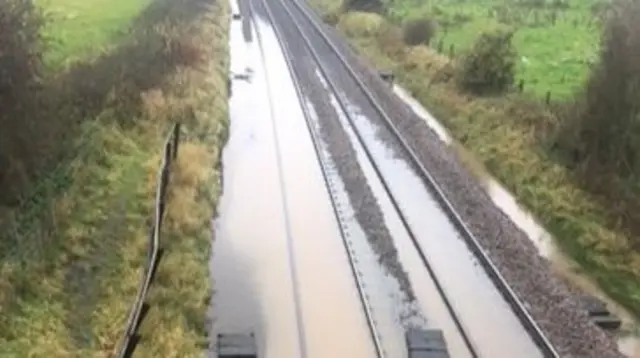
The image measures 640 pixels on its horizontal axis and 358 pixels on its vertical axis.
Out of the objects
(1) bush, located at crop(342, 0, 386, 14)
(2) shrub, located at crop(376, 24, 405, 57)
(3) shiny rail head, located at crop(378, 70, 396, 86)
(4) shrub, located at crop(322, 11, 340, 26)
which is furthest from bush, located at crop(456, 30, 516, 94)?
(1) bush, located at crop(342, 0, 386, 14)

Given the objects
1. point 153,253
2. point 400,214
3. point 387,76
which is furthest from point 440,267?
Result: point 387,76

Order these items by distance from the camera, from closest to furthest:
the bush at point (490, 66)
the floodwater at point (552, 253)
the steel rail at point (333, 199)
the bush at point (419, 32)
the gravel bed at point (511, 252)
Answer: the steel rail at point (333, 199) < the gravel bed at point (511, 252) < the floodwater at point (552, 253) < the bush at point (490, 66) < the bush at point (419, 32)

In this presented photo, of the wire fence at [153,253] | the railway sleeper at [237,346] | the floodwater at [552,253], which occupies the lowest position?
the floodwater at [552,253]

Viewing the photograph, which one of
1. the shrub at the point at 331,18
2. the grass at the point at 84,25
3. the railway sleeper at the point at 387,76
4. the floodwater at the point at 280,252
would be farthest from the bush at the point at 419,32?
the grass at the point at 84,25

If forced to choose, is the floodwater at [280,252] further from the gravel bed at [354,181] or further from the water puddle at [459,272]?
the water puddle at [459,272]

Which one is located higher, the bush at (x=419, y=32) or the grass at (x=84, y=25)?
the grass at (x=84, y=25)

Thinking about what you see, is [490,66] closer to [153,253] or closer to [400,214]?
[400,214]

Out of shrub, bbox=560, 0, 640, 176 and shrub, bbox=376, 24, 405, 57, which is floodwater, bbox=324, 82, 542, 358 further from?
shrub, bbox=376, 24, 405, 57
